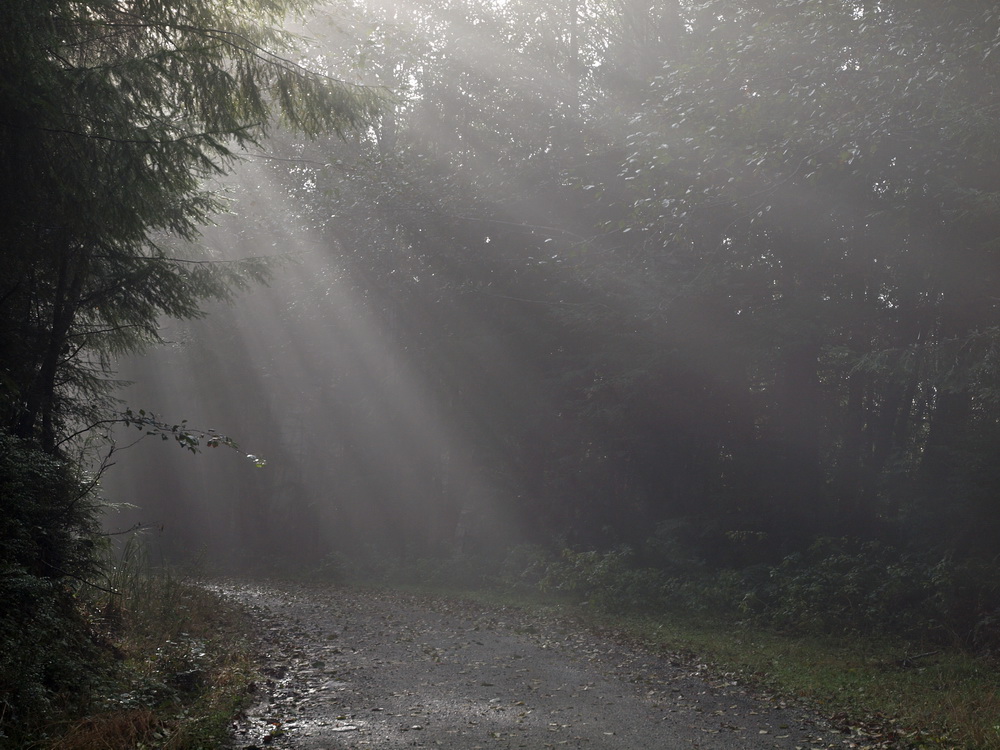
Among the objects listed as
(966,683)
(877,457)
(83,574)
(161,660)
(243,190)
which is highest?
(243,190)

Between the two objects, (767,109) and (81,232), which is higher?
(767,109)

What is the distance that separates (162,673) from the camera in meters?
7.58

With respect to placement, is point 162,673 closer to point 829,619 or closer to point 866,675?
point 866,675

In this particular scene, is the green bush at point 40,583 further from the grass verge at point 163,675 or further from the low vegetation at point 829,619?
the low vegetation at point 829,619

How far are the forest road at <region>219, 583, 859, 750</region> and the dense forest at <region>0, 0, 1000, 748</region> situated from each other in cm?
234

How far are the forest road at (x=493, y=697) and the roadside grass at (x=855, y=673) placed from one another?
41cm

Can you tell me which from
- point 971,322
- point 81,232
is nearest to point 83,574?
point 81,232

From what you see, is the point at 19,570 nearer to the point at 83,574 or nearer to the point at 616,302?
the point at 83,574

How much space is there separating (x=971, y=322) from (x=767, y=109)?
5314 millimetres

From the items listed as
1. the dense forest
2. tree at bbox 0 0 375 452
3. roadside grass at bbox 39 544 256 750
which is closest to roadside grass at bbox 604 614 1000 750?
the dense forest

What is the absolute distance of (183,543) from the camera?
29.7 m

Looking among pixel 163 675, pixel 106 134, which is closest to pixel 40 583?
pixel 163 675

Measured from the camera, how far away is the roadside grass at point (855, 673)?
260 inches

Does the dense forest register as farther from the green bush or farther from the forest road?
the forest road
